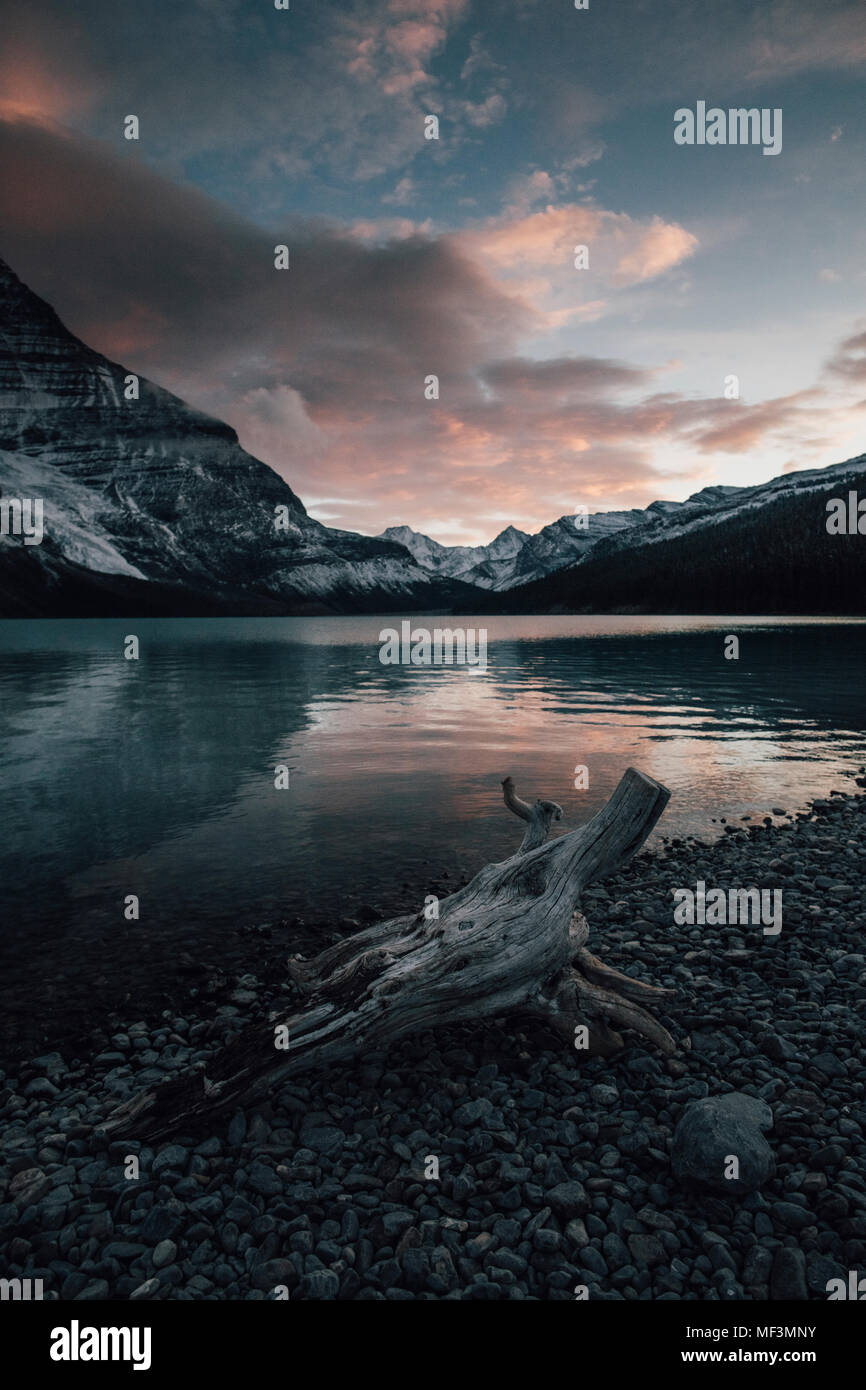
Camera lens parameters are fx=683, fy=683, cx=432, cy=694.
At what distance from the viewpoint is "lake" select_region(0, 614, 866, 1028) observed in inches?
512

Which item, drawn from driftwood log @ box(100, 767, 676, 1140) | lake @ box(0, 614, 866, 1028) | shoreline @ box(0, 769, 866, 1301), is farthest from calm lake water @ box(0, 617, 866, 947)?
shoreline @ box(0, 769, 866, 1301)

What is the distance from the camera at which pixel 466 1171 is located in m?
5.73

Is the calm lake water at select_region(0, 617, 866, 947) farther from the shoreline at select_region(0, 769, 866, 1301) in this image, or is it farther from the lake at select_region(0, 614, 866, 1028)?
the shoreline at select_region(0, 769, 866, 1301)

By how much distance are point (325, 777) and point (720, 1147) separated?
720 inches

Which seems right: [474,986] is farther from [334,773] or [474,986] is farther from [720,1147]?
[334,773]

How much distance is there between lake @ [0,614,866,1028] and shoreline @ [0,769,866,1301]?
4715 millimetres

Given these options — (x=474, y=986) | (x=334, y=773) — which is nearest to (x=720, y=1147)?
(x=474, y=986)

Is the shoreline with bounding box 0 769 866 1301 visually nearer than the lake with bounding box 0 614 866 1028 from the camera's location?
Yes

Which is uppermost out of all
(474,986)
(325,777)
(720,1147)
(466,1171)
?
(474,986)

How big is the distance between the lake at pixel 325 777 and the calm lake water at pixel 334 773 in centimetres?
9

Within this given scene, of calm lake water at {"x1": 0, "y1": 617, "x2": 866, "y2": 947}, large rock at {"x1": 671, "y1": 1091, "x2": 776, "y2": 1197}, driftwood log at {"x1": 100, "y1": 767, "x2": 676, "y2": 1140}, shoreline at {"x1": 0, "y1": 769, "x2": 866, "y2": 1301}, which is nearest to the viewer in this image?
shoreline at {"x1": 0, "y1": 769, "x2": 866, "y2": 1301}

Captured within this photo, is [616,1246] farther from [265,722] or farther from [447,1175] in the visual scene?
[265,722]

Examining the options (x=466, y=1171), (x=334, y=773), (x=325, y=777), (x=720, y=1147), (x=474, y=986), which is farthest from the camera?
(x=334, y=773)
